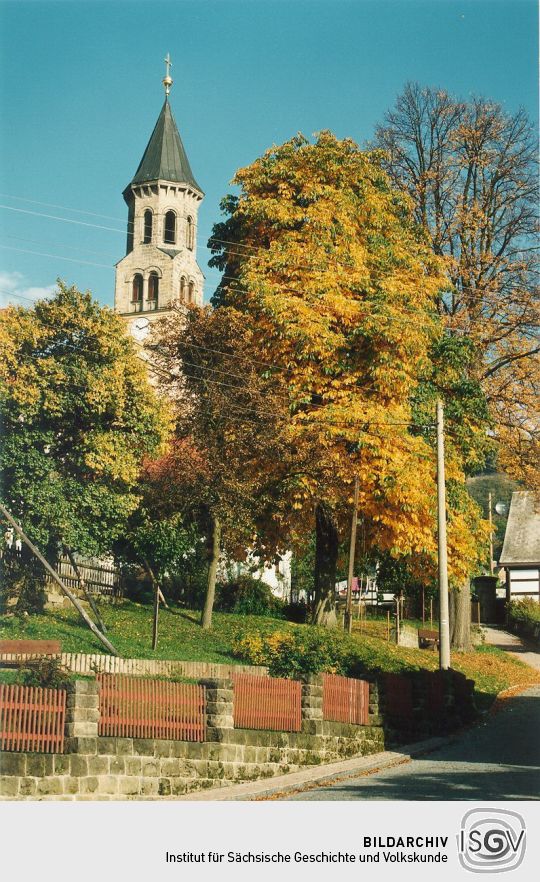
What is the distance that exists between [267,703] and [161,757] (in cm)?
339

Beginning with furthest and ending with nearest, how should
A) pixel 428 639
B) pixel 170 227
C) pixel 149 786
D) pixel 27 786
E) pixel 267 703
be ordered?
pixel 170 227
pixel 428 639
pixel 267 703
pixel 149 786
pixel 27 786

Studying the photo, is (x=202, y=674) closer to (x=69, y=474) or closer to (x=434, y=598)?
(x=69, y=474)

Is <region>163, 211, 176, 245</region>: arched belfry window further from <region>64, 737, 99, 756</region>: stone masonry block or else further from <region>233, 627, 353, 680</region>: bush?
<region>64, 737, 99, 756</region>: stone masonry block

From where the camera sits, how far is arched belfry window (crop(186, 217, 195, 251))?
83.1 metres

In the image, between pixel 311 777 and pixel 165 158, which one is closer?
pixel 311 777

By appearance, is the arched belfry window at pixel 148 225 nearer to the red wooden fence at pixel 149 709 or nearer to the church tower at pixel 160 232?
the church tower at pixel 160 232

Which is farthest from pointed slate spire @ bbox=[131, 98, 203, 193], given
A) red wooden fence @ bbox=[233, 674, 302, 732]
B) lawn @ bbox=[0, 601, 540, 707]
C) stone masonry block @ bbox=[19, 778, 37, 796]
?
stone masonry block @ bbox=[19, 778, 37, 796]

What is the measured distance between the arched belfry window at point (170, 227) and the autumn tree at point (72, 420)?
4966 cm

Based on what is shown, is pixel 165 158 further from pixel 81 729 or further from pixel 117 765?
pixel 81 729

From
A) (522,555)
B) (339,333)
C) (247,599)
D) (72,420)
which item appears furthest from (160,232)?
(339,333)

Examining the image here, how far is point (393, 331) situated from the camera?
31.8m

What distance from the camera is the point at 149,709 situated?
17734 millimetres

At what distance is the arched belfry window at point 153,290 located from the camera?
8319cm

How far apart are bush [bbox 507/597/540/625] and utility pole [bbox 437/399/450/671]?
25134 millimetres
